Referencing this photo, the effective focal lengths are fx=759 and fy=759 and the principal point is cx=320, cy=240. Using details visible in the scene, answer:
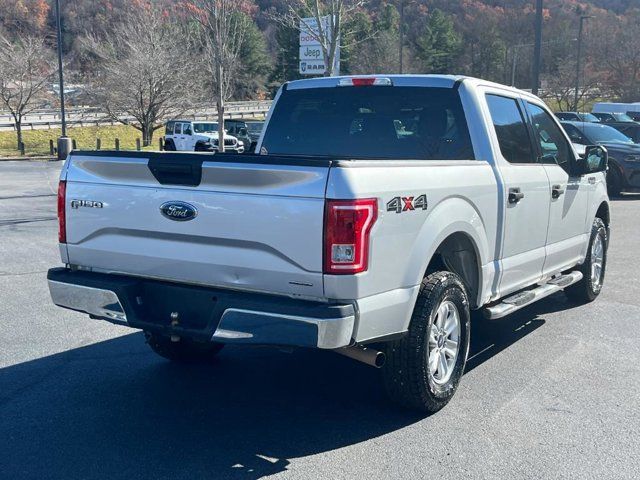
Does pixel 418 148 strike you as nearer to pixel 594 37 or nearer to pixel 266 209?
pixel 266 209

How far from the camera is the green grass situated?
43062mm

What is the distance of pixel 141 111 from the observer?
4459 centimetres

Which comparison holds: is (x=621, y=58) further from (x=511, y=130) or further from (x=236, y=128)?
(x=511, y=130)

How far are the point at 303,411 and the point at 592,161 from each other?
381cm

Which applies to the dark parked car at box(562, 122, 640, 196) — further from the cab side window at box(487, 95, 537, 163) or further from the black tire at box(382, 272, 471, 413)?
the black tire at box(382, 272, 471, 413)

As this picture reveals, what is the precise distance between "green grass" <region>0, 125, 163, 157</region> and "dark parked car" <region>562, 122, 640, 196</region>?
96.6ft

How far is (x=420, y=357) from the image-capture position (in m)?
4.49

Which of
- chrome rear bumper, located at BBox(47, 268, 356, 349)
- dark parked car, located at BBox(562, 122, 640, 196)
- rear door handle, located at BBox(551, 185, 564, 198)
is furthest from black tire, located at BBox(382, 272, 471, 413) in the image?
dark parked car, located at BBox(562, 122, 640, 196)

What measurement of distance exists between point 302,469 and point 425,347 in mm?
1052

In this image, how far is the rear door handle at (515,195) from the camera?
548 centimetres

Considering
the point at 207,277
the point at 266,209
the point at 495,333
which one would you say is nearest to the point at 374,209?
the point at 266,209

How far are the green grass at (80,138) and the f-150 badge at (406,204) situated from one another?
39.4m

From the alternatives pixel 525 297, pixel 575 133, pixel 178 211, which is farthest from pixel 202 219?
pixel 575 133

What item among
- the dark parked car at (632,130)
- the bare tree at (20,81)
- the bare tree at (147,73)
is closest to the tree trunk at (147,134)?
the bare tree at (147,73)
